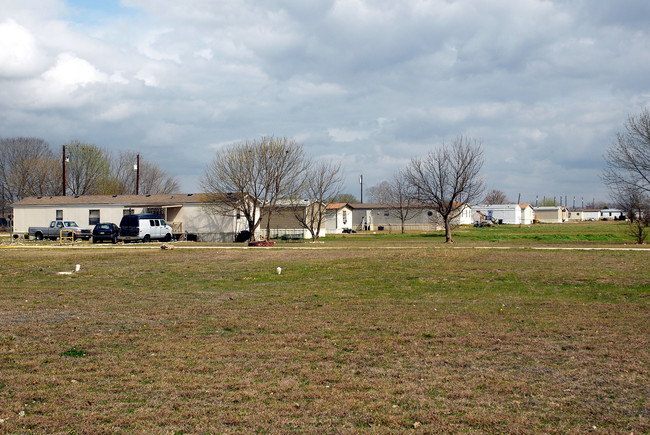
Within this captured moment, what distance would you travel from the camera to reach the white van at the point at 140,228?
39.5 m

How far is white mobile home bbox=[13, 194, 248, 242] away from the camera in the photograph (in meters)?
46.5

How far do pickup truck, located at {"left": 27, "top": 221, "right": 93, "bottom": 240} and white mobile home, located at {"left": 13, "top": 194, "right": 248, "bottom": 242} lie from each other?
3166mm

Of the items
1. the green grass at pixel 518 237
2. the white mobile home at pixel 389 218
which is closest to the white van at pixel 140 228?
the green grass at pixel 518 237

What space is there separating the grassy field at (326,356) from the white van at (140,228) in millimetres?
23114

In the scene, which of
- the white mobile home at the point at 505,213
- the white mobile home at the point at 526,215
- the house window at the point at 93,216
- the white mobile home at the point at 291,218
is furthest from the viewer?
the white mobile home at the point at 526,215

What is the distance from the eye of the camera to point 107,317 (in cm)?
1088

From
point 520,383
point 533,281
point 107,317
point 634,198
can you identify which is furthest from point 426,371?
point 634,198

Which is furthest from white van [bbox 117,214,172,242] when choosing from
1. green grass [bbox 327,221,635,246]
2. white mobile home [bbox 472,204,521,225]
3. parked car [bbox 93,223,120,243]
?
white mobile home [bbox 472,204,521,225]

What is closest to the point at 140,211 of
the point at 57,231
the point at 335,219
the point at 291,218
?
the point at 57,231

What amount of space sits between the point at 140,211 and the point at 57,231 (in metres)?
6.82

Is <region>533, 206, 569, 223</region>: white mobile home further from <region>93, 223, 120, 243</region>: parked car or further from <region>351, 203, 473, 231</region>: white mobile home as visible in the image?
<region>93, 223, 120, 243</region>: parked car

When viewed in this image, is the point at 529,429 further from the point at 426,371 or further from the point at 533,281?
the point at 533,281

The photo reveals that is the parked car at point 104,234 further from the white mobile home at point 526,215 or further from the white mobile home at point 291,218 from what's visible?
the white mobile home at point 526,215

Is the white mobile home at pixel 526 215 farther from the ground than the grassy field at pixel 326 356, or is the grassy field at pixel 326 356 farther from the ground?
the white mobile home at pixel 526 215
